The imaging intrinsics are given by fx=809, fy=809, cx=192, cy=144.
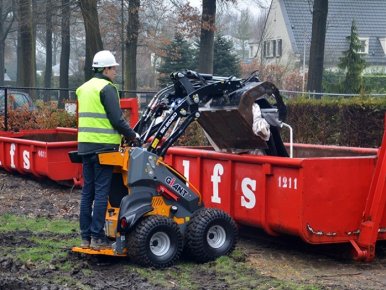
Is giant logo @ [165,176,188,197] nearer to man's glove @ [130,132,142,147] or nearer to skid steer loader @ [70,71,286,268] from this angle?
skid steer loader @ [70,71,286,268]

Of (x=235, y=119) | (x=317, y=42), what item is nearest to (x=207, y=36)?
(x=317, y=42)

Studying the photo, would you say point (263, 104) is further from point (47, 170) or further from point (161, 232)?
point (47, 170)

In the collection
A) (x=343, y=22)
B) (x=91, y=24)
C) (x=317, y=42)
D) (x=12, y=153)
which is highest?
(x=343, y=22)

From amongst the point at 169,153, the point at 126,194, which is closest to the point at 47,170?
the point at 169,153

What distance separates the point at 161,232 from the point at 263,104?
6.54 ft

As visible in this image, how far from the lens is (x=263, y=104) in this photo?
28.9 ft

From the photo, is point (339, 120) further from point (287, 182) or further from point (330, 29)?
point (330, 29)

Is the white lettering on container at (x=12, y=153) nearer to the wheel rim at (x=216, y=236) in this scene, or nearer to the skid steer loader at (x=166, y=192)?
the skid steer loader at (x=166, y=192)

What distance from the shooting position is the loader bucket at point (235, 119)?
843 centimetres

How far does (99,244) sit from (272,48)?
5450cm

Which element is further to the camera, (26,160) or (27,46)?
(27,46)

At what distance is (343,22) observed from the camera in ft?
191

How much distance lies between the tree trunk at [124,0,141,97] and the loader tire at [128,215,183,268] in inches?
889

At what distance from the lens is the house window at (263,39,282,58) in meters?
60.1
